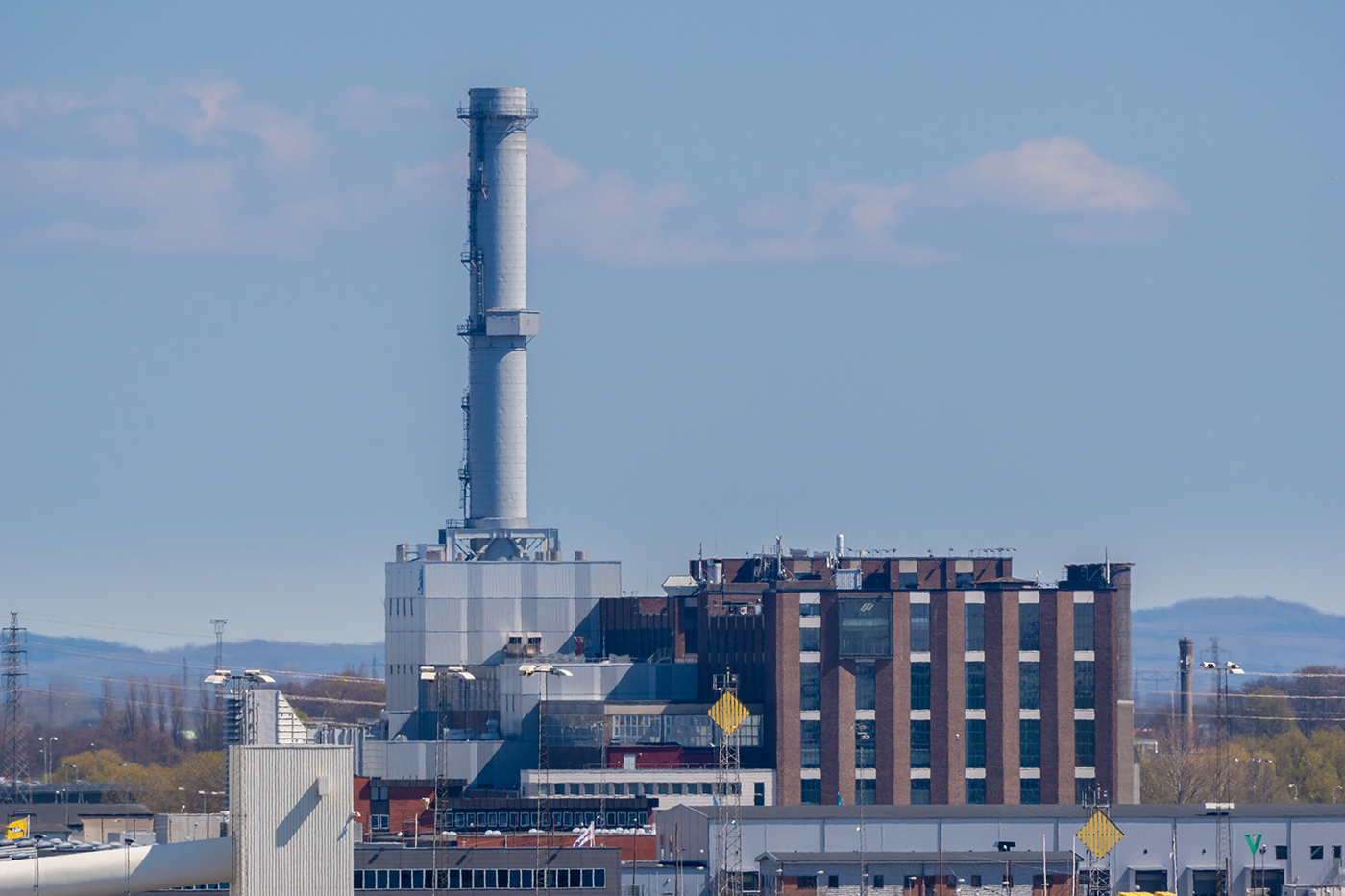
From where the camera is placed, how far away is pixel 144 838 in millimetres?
134625

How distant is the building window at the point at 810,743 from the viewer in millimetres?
171750

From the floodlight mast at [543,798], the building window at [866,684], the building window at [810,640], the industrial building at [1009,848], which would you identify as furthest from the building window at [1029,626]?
the industrial building at [1009,848]

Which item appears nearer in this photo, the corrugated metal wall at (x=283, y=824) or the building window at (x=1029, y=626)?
the corrugated metal wall at (x=283, y=824)

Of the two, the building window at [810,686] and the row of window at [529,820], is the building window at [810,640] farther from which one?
the row of window at [529,820]

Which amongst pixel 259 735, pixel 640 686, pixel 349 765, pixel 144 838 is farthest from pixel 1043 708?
pixel 349 765

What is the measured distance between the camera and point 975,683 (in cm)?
17175

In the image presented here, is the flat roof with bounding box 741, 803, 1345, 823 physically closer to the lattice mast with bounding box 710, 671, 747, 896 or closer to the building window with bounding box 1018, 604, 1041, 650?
the lattice mast with bounding box 710, 671, 747, 896

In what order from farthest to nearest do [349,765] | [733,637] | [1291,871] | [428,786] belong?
[733,637], [428,786], [1291,871], [349,765]

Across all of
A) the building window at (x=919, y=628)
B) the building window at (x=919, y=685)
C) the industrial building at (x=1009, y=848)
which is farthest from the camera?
the building window at (x=919, y=628)

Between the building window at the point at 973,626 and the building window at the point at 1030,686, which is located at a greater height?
the building window at the point at 973,626

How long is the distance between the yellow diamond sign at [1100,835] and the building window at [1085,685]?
47.1m

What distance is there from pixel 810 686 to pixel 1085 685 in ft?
65.9

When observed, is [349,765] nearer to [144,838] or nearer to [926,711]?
[144,838]

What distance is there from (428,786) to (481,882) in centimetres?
5653
